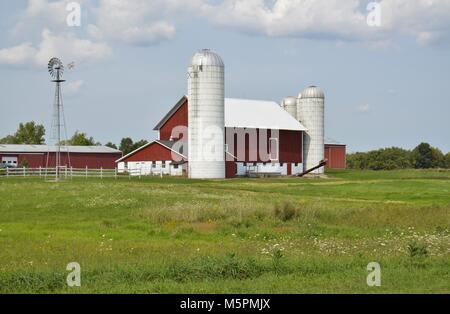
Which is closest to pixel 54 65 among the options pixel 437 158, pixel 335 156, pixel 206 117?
pixel 206 117

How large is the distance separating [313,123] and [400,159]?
5515cm

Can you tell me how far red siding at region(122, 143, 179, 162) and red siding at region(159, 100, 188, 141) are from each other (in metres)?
3.79

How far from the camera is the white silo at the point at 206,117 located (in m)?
73.7

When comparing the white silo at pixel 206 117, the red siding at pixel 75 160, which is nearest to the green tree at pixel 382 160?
the red siding at pixel 75 160

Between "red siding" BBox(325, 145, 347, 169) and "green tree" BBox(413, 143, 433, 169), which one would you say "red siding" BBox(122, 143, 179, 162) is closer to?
"red siding" BBox(325, 145, 347, 169)

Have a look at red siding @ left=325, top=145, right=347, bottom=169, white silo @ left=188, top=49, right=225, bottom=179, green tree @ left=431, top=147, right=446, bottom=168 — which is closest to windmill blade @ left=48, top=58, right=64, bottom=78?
white silo @ left=188, top=49, right=225, bottom=179

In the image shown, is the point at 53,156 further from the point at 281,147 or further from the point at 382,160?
the point at 382,160

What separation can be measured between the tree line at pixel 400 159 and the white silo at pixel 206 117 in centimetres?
6910

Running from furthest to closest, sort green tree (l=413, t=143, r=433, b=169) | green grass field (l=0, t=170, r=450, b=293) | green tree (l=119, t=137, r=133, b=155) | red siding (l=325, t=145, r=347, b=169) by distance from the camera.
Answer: green tree (l=413, t=143, r=433, b=169) < green tree (l=119, t=137, r=133, b=155) < red siding (l=325, t=145, r=347, b=169) < green grass field (l=0, t=170, r=450, b=293)

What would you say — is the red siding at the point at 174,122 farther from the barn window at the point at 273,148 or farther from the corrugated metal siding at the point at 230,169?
the barn window at the point at 273,148

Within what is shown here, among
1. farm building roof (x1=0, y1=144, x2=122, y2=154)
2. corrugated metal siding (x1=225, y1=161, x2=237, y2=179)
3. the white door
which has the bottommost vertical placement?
corrugated metal siding (x1=225, y1=161, x2=237, y2=179)

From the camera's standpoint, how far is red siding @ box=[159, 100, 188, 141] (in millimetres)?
85500

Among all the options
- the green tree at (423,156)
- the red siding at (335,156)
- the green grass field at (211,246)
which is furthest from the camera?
the green tree at (423,156)
